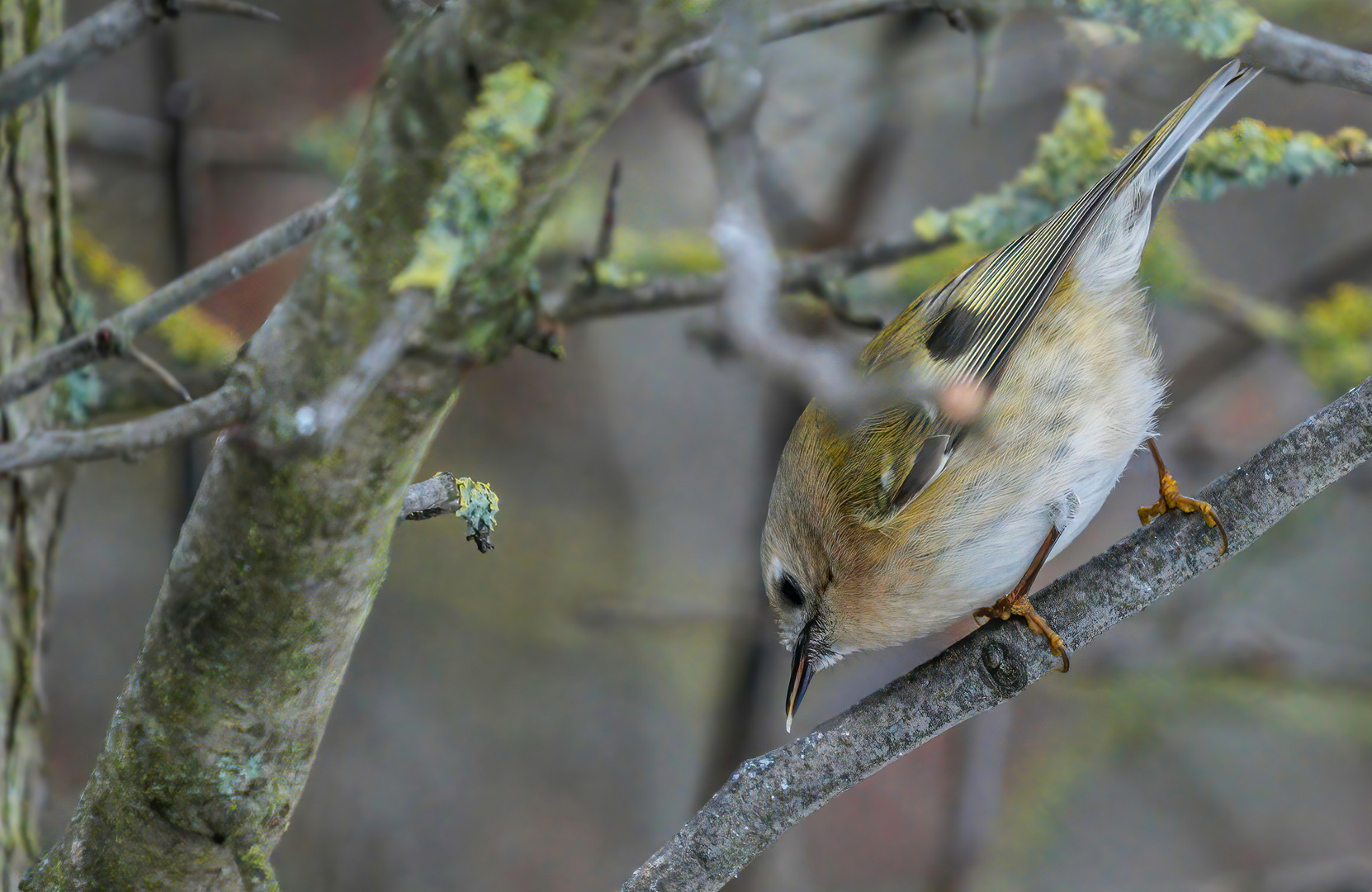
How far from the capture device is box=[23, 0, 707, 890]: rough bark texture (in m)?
0.80

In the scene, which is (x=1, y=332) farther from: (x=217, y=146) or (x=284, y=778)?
(x=217, y=146)

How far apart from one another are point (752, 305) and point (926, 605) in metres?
1.14

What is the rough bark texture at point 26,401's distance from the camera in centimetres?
166

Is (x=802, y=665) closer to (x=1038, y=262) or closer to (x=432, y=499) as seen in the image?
(x=1038, y=262)

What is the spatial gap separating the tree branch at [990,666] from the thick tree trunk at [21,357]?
3.67 feet

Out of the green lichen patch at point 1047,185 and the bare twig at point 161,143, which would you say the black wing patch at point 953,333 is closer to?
the green lichen patch at point 1047,185

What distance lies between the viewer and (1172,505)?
1.71 metres

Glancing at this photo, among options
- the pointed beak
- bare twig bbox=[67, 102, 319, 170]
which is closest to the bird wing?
the pointed beak

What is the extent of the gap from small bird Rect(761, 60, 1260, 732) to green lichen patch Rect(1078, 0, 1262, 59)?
1.09 ft

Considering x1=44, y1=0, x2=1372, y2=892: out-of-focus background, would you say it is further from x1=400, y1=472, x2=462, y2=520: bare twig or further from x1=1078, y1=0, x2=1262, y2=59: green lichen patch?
x1=400, y1=472, x2=462, y2=520: bare twig

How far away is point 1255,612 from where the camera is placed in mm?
4191

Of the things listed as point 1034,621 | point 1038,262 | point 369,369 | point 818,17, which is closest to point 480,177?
point 369,369

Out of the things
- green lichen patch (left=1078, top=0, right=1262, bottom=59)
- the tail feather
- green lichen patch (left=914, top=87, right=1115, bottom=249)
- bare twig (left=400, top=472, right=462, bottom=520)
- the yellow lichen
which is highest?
the yellow lichen

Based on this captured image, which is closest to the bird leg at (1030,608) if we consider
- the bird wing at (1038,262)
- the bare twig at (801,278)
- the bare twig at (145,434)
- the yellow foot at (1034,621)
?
the yellow foot at (1034,621)
